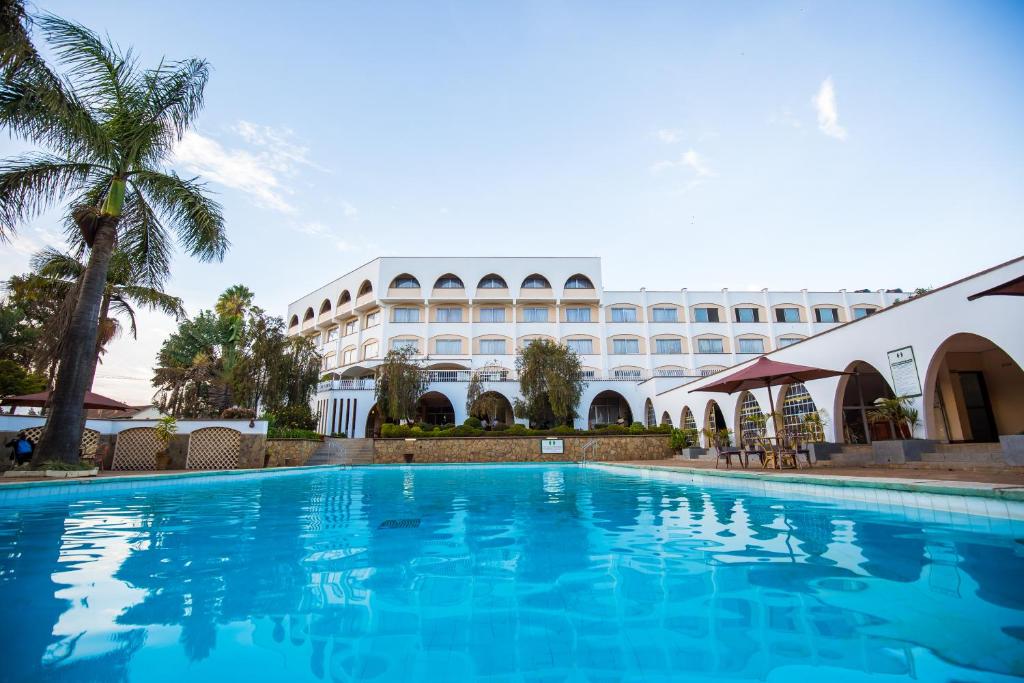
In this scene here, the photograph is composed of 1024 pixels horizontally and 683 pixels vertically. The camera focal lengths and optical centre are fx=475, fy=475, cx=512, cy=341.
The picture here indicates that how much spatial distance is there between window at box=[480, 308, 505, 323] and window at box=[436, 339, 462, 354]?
2579 millimetres

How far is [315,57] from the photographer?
1288cm

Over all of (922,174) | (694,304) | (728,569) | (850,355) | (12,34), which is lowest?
(728,569)

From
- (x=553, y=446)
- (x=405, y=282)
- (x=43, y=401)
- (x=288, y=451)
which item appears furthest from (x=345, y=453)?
(x=405, y=282)

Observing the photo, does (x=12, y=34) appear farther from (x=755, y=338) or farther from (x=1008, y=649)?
(x=755, y=338)

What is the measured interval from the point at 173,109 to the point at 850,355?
16.7 m

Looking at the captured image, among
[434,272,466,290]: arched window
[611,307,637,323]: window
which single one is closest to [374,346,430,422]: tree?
[434,272,466,290]: arched window

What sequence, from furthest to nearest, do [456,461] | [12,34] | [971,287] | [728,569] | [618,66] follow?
[456,461] < [618,66] < [971,287] < [12,34] < [728,569]

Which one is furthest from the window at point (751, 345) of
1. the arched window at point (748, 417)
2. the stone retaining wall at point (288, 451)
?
the stone retaining wall at point (288, 451)

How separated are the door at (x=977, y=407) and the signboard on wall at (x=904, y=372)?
401 cm

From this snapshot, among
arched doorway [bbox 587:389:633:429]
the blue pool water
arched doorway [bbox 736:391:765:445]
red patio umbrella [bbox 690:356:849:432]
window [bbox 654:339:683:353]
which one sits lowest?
the blue pool water

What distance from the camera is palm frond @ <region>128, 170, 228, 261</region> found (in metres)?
10.9

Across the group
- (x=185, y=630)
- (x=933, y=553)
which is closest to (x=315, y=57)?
(x=185, y=630)

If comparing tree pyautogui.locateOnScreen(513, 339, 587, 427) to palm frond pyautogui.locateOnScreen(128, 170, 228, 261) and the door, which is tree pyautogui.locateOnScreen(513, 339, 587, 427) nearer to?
the door

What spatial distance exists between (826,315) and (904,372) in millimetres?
28322
